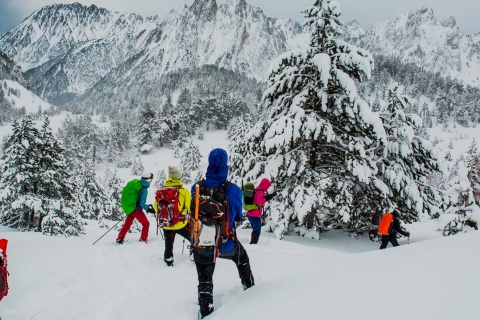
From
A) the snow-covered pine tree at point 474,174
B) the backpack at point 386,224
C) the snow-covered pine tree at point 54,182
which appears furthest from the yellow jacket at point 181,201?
the snow-covered pine tree at point 474,174

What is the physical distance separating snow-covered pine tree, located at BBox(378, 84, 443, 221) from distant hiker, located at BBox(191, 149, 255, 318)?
9.03 m

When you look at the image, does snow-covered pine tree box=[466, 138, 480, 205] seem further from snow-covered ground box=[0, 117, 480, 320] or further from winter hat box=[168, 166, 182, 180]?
winter hat box=[168, 166, 182, 180]

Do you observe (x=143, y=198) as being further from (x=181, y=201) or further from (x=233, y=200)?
(x=233, y=200)

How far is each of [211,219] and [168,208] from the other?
8.65 ft

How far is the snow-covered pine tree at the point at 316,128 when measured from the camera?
951cm

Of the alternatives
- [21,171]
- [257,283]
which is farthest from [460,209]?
[21,171]

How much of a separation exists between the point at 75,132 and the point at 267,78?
9792cm

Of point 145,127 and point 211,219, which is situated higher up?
point 145,127

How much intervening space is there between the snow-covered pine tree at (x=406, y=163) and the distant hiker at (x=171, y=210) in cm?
818

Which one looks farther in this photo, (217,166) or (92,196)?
(92,196)

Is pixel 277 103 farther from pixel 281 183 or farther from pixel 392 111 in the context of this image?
pixel 392 111

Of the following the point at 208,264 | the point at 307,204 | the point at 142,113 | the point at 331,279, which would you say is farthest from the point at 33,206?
the point at 142,113

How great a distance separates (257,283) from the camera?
480 centimetres

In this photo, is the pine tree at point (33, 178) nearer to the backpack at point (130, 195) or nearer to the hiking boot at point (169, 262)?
the backpack at point (130, 195)
